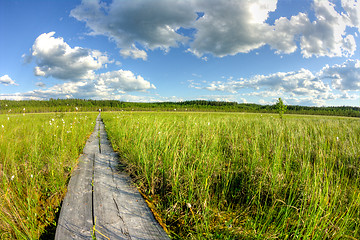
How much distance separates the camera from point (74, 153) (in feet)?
13.0

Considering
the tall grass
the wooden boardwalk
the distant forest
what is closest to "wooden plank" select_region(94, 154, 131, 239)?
the wooden boardwalk

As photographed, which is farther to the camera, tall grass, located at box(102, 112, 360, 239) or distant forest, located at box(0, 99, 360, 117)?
distant forest, located at box(0, 99, 360, 117)

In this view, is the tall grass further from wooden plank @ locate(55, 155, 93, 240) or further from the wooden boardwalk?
wooden plank @ locate(55, 155, 93, 240)

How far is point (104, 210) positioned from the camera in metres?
2.07

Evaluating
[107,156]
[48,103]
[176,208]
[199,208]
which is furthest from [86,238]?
[48,103]

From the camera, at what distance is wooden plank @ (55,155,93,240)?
1.74 meters

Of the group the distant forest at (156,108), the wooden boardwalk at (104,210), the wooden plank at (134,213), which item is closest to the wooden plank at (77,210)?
the wooden boardwalk at (104,210)

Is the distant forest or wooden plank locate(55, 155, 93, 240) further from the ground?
the distant forest

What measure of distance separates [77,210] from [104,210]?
1.22 feet

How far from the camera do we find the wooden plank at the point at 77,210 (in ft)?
5.72

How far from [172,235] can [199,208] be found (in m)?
0.44

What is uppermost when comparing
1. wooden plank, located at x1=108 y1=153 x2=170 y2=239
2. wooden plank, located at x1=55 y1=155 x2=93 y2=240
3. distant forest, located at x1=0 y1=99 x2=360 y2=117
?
distant forest, located at x1=0 y1=99 x2=360 y2=117

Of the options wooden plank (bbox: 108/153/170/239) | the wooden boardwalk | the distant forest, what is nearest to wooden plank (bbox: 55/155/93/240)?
the wooden boardwalk

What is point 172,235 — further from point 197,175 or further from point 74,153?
point 74,153
